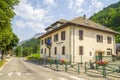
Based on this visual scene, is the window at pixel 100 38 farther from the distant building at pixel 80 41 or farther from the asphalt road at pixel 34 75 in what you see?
the asphalt road at pixel 34 75

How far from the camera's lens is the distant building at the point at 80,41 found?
106 ft

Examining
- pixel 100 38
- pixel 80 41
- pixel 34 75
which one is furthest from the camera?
pixel 100 38

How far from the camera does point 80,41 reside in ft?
109

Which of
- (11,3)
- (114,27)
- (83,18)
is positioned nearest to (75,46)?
(83,18)

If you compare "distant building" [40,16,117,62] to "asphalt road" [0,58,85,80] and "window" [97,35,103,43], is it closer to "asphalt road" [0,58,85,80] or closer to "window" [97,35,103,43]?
"window" [97,35,103,43]

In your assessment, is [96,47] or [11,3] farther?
[96,47]

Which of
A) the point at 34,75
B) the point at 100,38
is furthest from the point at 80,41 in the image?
the point at 34,75

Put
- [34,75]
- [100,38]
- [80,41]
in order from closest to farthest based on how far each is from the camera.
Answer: [34,75] < [80,41] < [100,38]

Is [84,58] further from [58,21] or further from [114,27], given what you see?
[114,27]

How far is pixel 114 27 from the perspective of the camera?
99.6 metres

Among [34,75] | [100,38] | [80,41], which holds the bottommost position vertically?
[34,75]

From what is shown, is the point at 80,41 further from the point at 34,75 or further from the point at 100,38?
the point at 34,75

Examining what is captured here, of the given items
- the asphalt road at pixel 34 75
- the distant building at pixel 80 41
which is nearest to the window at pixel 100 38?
the distant building at pixel 80 41

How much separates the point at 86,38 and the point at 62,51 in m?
5.11
